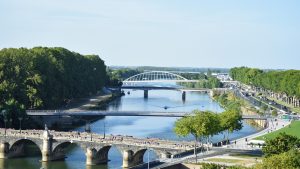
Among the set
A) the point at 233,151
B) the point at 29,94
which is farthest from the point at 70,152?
the point at 29,94

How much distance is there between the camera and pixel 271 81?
17125 cm

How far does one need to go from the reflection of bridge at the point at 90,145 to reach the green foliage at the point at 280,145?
12414 millimetres

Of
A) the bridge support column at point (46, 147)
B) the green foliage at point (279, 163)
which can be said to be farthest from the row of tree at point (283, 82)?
the green foliage at point (279, 163)

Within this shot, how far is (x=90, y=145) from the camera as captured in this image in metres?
77.8

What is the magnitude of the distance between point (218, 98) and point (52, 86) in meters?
75.4

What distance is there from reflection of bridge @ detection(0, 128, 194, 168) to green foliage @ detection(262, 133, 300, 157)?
12.4 m

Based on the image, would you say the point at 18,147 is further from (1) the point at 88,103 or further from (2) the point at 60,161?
(1) the point at 88,103

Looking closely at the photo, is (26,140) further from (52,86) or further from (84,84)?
(84,84)

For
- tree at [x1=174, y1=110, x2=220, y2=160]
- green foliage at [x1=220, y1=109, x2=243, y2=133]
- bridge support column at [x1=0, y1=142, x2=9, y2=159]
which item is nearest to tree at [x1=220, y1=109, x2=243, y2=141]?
green foliage at [x1=220, y1=109, x2=243, y2=133]

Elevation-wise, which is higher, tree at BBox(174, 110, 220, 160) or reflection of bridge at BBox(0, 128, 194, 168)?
tree at BBox(174, 110, 220, 160)

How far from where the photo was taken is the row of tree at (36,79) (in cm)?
11338

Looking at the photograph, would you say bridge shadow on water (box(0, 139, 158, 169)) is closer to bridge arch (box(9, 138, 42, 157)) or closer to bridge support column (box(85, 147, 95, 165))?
bridge arch (box(9, 138, 42, 157))

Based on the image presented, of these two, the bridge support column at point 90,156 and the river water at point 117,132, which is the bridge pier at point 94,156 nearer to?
the bridge support column at point 90,156

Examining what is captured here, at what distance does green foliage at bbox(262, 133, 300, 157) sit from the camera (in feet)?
203
